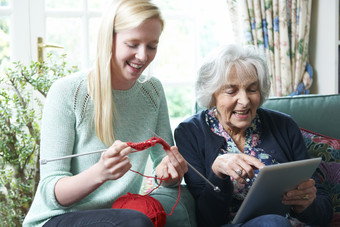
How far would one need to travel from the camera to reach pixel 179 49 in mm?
3520

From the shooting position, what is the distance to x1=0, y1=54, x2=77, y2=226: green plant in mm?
2088

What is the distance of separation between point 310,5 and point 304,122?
1152 millimetres

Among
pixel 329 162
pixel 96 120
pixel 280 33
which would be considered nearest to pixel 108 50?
pixel 96 120

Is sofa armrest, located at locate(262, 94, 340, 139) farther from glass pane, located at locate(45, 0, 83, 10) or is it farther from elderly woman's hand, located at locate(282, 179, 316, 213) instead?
glass pane, located at locate(45, 0, 83, 10)

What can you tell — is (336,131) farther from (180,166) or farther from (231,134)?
(180,166)

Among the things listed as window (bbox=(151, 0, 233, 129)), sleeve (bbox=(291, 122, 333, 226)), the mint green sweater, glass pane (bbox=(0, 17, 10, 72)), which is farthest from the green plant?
sleeve (bbox=(291, 122, 333, 226))

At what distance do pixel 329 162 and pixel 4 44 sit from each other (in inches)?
77.7

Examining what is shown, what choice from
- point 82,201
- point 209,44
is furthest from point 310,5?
point 82,201

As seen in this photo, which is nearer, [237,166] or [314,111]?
[237,166]

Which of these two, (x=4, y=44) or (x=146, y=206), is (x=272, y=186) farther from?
(x=4, y=44)

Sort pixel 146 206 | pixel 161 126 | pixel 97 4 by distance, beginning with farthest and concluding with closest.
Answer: pixel 97 4, pixel 161 126, pixel 146 206

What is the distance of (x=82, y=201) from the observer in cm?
148

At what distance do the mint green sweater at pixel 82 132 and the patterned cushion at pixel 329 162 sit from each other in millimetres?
622

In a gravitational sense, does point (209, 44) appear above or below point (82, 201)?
above
